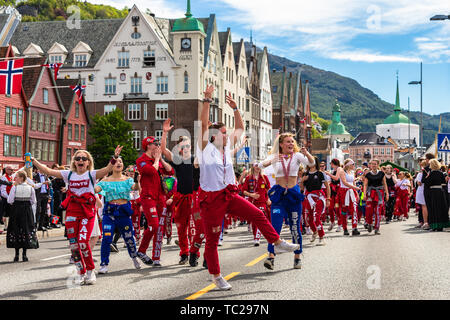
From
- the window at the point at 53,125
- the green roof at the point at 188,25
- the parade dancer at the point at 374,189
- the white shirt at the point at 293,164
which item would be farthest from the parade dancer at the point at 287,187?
the green roof at the point at 188,25

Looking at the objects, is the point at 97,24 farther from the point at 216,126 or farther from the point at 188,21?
the point at 216,126

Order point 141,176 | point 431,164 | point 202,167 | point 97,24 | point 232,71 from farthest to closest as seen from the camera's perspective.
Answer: point 232,71, point 97,24, point 431,164, point 141,176, point 202,167

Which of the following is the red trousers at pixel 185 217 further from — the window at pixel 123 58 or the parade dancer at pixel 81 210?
the window at pixel 123 58

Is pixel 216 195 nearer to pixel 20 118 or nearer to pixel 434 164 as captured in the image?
pixel 434 164

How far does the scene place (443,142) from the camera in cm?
2875

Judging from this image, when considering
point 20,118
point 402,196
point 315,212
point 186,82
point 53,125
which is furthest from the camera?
point 186,82

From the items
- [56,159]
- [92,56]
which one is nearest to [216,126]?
[56,159]

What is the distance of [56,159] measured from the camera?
53000mm

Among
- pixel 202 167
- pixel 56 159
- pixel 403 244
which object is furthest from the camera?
pixel 56 159

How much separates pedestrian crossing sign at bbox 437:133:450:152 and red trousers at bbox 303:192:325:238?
1483 cm

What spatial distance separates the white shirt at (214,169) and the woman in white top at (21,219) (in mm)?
5849

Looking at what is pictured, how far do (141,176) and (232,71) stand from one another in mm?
Result: 65333

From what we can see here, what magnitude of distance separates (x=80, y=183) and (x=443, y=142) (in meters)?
23.0

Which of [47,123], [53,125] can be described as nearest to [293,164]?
[47,123]
